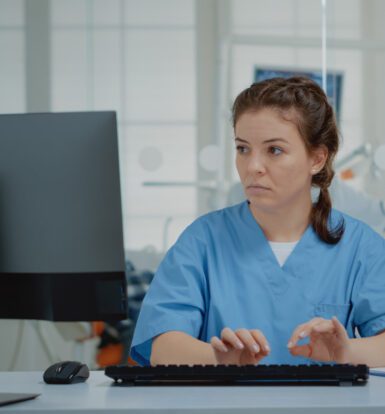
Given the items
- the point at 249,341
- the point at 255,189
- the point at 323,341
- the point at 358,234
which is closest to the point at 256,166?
the point at 255,189

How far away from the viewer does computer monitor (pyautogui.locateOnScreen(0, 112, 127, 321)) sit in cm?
119

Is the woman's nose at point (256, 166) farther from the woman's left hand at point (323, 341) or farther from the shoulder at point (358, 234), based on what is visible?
the woman's left hand at point (323, 341)

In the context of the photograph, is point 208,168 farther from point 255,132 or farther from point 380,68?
point 255,132

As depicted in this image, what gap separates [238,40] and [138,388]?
6.76ft

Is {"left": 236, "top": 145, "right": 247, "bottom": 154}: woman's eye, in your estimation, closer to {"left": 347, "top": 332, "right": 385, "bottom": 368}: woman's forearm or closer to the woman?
the woman

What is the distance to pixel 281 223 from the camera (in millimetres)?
1679

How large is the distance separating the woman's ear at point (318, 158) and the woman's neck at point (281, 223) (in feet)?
0.33

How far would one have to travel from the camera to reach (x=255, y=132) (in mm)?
1594

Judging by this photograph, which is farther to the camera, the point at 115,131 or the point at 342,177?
the point at 342,177

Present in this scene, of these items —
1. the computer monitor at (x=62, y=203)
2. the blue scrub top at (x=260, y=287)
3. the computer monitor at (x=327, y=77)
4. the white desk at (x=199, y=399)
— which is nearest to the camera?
the white desk at (x=199, y=399)

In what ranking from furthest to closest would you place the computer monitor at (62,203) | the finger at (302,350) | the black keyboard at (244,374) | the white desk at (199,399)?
the finger at (302,350)
the computer monitor at (62,203)
the black keyboard at (244,374)
the white desk at (199,399)

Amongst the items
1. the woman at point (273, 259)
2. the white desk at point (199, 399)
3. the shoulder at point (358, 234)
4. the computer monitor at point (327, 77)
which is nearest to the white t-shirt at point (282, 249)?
the woman at point (273, 259)

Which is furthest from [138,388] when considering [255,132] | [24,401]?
[255,132]

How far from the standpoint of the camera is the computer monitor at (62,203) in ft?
3.92
